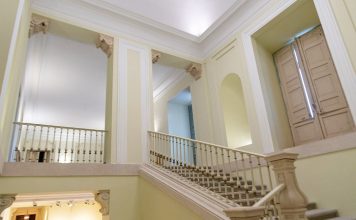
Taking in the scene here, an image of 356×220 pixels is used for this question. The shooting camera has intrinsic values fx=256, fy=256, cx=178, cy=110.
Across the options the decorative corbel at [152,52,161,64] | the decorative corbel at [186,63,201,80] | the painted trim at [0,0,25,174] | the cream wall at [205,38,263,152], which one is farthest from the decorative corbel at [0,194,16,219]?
the decorative corbel at [186,63,201,80]

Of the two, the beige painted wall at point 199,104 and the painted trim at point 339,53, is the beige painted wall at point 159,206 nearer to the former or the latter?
the beige painted wall at point 199,104

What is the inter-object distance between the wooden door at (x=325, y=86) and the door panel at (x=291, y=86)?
0.99ft

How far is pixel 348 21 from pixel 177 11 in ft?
14.5

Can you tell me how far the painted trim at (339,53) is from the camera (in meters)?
4.56

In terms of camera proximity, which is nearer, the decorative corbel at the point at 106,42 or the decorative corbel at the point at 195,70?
the decorative corbel at the point at 106,42

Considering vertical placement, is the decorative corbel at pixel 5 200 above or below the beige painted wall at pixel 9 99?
below

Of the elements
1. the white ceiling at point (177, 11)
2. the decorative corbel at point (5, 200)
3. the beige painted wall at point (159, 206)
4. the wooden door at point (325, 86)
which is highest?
the white ceiling at point (177, 11)

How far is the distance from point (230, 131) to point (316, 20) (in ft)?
11.5

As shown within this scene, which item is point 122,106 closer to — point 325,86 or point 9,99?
point 9,99

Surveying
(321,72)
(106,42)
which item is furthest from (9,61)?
(321,72)

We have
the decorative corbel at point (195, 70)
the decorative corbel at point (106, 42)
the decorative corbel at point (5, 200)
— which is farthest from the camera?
the decorative corbel at point (195, 70)

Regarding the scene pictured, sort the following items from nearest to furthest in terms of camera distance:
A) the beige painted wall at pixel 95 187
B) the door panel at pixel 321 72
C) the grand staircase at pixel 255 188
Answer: the grand staircase at pixel 255 188 → the beige painted wall at pixel 95 187 → the door panel at pixel 321 72

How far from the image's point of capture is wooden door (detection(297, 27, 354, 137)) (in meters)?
5.42

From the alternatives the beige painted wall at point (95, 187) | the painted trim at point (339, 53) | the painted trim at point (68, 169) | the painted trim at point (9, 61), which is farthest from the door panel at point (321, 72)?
the painted trim at point (9, 61)
